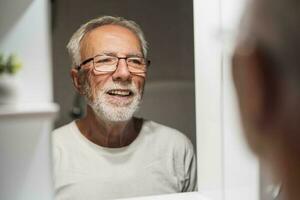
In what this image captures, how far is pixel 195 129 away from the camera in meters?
1.26

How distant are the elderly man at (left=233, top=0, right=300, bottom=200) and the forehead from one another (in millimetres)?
305

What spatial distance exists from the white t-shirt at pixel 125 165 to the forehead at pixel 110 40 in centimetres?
21

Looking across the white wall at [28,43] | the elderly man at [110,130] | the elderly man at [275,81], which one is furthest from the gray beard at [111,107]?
the elderly man at [275,81]

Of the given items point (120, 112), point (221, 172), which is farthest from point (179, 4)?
point (221, 172)

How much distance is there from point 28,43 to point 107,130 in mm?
311

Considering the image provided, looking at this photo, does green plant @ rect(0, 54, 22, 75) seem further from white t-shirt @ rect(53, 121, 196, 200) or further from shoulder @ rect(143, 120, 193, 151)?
shoulder @ rect(143, 120, 193, 151)

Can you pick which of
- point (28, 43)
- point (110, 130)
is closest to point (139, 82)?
point (110, 130)

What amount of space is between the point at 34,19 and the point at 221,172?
65cm

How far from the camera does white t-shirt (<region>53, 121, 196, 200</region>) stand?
1147 mm

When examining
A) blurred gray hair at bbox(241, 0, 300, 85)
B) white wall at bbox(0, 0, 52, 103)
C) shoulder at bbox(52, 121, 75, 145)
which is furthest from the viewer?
shoulder at bbox(52, 121, 75, 145)

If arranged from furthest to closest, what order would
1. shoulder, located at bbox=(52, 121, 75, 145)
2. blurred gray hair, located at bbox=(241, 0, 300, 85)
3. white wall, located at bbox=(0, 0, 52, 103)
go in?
shoulder, located at bbox=(52, 121, 75, 145) → white wall, located at bbox=(0, 0, 52, 103) → blurred gray hair, located at bbox=(241, 0, 300, 85)

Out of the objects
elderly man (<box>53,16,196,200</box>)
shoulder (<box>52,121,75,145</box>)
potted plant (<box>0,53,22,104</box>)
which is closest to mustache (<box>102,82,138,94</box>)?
elderly man (<box>53,16,196,200</box>)

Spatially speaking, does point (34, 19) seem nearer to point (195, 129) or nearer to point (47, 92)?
point (47, 92)

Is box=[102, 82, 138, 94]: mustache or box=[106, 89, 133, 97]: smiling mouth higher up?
box=[102, 82, 138, 94]: mustache
